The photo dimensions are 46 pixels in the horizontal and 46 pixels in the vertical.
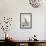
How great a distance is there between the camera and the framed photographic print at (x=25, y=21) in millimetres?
Answer: 3973

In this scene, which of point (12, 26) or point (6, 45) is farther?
point (12, 26)

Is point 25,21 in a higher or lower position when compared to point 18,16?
lower

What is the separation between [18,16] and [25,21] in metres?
0.27

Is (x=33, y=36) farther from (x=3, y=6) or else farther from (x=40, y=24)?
(x=3, y=6)

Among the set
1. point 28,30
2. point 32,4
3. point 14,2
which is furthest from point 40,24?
point 14,2

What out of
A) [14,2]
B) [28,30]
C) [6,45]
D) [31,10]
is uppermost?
[14,2]

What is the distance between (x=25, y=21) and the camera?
3.98 m

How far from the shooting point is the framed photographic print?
397cm

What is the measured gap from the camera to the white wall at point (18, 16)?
155 inches

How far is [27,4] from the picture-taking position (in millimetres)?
3975

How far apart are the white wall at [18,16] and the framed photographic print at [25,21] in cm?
10

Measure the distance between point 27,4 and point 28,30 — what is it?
2.71ft

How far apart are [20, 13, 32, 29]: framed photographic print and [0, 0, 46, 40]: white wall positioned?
10 centimetres

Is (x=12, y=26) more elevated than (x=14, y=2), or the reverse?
(x=14, y=2)
